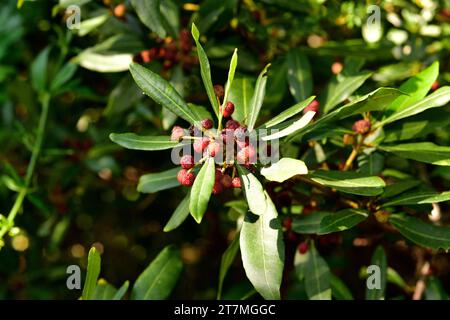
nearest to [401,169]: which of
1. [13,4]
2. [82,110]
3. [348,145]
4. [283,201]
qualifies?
[348,145]

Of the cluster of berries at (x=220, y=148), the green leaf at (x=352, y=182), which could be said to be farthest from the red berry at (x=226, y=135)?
the green leaf at (x=352, y=182)

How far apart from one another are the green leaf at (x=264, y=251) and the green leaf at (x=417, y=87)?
0.44m

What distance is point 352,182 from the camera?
1.22 metres

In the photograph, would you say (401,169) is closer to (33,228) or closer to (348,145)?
(348,145)

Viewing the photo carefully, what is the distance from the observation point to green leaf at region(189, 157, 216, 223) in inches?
43.6

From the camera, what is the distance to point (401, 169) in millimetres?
1752

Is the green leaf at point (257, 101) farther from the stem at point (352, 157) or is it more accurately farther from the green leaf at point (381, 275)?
the green leaf at point (381, 275)

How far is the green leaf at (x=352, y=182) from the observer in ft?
3.92

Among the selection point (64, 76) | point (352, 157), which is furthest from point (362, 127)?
point (64, 76)

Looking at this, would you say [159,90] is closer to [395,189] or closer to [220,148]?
[220,148]

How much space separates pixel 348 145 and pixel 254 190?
0.45 meters

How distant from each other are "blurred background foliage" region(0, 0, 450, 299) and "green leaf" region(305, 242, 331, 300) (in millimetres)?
106

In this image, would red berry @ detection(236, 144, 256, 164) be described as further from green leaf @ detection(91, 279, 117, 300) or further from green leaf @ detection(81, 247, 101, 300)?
green leaf @ detection(91, 279, 117, 300)

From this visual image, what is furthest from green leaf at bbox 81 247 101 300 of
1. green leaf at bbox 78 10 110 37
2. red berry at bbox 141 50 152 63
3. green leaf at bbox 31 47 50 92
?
green leaf at bbox 31 47 50 92
